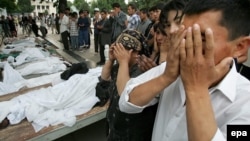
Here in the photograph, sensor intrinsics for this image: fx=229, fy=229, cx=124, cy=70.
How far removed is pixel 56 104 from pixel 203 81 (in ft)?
8.30

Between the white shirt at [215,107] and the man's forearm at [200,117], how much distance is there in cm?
3

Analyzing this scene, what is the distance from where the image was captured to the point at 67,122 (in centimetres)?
260

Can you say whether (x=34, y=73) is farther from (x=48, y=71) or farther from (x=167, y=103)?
(x=167, y=103)

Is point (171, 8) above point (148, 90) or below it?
above

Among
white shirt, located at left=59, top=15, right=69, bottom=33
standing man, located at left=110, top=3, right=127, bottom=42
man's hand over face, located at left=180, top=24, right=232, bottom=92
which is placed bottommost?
white shirt, located at left=59, top=15, right=69, bottom=33

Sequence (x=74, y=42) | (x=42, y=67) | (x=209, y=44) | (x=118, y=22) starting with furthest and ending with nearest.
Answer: (x=74, y=42), (x=118, y=22), (x=42, y=67), (x=209, y=44)

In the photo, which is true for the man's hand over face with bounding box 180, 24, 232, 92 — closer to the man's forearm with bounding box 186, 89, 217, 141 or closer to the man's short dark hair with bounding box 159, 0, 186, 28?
the man's forearm with bounding box 186, 89, 217, 141

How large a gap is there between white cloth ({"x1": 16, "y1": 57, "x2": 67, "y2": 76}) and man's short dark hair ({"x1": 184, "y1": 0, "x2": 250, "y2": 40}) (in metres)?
4.60

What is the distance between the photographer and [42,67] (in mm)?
5137

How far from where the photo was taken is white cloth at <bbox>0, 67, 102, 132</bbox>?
265 cm

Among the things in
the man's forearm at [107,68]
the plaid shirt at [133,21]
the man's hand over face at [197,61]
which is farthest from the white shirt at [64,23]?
the man's hand over face at [197,61]

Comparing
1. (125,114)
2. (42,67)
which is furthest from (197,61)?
(42,67)

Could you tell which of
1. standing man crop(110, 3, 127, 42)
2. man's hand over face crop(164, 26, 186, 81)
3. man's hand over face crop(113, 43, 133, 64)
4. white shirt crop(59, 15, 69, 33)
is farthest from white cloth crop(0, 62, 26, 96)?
white shirt crop(59, 15, 69, 33)

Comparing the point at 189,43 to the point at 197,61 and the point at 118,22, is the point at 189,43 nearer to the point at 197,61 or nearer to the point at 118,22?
the point at 197,61
